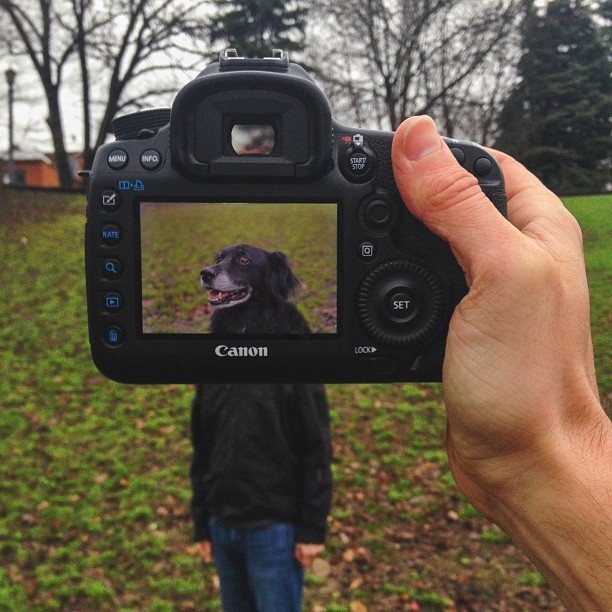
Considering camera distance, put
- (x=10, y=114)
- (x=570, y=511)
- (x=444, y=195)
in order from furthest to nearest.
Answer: (x=10, y=114) < (x=444, y=195) < (x=570, y=511)

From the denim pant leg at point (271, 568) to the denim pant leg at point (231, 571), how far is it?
0.17ft

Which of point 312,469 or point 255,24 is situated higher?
point 255,24

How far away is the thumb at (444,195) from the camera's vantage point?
37.4 inches

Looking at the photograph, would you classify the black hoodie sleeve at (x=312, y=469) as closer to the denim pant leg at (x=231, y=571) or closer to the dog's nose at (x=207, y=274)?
the denim pant leg at (x=231, y=571)

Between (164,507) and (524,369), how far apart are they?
9.89ft

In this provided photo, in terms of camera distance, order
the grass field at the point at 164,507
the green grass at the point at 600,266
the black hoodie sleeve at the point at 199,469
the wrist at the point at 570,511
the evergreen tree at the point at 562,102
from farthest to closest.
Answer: the grass field at the point at 164,507
the black hoodie sleeve at the point at 199,469
the evergreen tree at the point at 562,102
the green grass at the point at 600,266
the wrist at the point at 570,511

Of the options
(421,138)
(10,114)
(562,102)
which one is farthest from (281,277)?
(10,114)

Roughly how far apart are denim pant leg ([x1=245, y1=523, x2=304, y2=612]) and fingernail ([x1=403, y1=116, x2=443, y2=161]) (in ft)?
4.74

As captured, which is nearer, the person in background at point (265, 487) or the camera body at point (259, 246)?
the camera body at point (259, 246)

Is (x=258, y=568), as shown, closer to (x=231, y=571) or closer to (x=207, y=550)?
(x=231, y=571)

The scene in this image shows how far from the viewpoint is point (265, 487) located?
6.60 ft

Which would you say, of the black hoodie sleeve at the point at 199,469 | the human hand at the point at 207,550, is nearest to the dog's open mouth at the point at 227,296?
the black hoodie sleeve at the point at 199,469

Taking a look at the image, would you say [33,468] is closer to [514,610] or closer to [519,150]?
[514,610]

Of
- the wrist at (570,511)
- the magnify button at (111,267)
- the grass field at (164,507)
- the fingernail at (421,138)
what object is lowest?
the grass field at (164,507)
